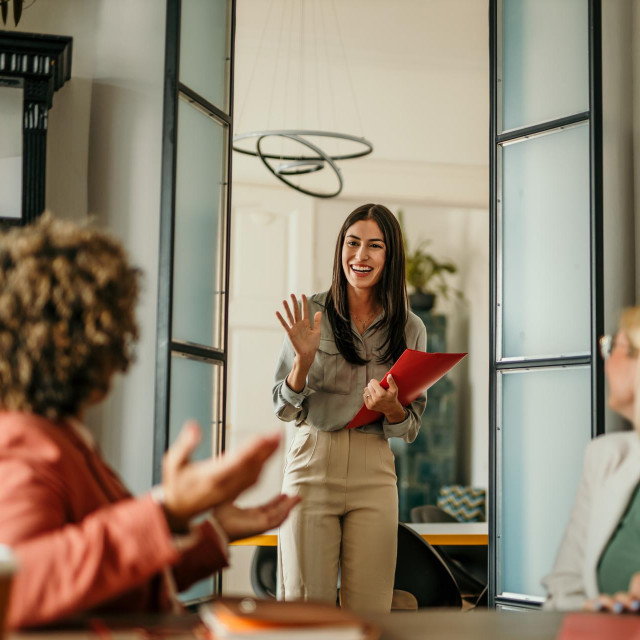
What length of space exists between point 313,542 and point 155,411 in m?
0.56

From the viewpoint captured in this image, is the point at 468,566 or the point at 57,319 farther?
the point at 468,566

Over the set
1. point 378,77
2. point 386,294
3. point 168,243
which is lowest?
point 386,294

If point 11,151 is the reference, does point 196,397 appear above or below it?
below

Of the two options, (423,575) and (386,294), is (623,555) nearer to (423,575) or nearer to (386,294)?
(386,294)

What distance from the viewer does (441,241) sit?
6.57 m

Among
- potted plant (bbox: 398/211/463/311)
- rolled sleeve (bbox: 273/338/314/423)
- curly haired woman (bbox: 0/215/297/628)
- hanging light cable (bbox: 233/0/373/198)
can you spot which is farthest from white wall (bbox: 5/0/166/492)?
potted plant (bbox: 398/211/463/311)

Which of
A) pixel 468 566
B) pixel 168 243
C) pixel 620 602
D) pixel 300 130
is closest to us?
pixel 620 602

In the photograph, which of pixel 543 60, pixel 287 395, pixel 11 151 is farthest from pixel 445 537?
pixel 11 151

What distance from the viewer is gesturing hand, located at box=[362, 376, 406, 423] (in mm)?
2453

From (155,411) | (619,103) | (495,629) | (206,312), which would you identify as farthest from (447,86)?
(495,629)

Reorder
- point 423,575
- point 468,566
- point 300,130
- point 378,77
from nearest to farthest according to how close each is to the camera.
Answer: point 423,575, point 468,566, point 300,130, point 378,77

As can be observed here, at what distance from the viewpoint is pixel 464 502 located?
6.18m

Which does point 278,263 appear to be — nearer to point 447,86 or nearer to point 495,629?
point 447,86

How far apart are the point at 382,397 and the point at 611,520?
1.02 m
